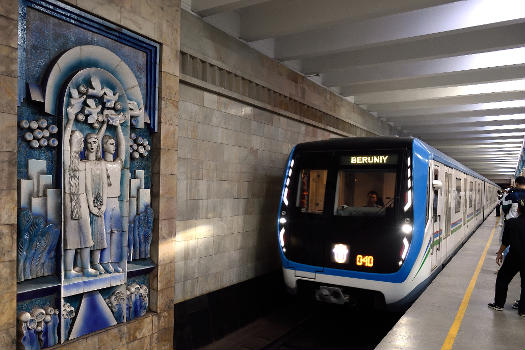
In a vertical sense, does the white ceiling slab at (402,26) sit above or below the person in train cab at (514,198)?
above

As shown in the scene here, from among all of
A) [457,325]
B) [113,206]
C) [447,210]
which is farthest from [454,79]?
[113,206]

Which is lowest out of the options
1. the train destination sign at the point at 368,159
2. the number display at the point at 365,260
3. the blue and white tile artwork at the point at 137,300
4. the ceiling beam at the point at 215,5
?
the blue and white tile artwork at the point at 137,300

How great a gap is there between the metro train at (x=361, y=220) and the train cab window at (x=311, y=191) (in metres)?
0.02

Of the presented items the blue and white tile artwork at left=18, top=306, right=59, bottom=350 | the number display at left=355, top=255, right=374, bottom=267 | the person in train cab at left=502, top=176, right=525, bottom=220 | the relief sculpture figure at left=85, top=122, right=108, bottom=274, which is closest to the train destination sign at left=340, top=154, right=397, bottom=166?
the number display at left=355, top=255, right=374, bottom=267

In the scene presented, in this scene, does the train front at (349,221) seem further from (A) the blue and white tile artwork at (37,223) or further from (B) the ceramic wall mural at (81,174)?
(A) the blue and white tile artwork at (37,223)

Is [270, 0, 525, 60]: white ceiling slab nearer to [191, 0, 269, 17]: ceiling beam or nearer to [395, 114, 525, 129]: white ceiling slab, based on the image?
[191, 0, 269, 17]: ceiling beam

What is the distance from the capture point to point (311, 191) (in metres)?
6.24

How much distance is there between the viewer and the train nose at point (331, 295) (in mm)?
5688

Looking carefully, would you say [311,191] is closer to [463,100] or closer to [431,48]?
[431,48]

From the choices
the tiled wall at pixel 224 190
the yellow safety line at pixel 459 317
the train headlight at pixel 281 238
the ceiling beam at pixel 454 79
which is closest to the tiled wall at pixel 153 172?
the tiled wall at pixel 224 190

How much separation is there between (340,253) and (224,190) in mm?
2037

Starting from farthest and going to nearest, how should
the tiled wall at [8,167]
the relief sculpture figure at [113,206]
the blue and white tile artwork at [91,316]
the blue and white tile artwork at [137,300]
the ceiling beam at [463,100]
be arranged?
the ceiling beam at [463,100]
the blue and white tile artwork at [137,300]
the relief sculpture figure at [113,206]
the blue and white tile artwork at [91,316]
the tiled wall at [8,167]

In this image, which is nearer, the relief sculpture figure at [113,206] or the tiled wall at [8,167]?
the tiled wall at [8,167]

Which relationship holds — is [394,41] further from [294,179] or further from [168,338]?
[168,338]
